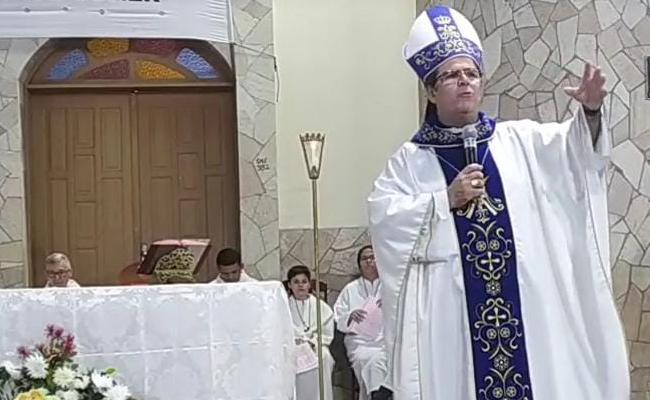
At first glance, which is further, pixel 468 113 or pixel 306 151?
pixel 306 151

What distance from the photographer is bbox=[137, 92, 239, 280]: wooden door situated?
710 centimetres

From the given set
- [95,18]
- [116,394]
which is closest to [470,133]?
[116,394]

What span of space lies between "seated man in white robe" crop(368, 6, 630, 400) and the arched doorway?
Answer: 4543 mm

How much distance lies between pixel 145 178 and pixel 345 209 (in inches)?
56.9

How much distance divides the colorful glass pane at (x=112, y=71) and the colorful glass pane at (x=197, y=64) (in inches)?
14.8

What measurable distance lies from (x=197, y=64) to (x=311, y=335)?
219 cm

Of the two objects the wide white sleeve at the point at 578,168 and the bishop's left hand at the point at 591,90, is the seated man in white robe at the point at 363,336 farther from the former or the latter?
the bishop's left hand at the point at 591,90

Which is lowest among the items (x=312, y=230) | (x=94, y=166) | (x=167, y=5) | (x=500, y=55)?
(x=312, y=230)

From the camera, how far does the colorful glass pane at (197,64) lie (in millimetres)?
7129

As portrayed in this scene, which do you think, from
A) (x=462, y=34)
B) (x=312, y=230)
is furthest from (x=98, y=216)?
(x=462, y=34)

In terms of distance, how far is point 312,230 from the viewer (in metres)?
7.03

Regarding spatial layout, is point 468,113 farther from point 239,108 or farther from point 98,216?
point 98,216

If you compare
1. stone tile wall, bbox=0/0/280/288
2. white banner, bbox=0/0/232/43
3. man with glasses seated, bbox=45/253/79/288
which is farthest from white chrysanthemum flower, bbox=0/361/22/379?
stone tile wall, bbox=0/0/280/288

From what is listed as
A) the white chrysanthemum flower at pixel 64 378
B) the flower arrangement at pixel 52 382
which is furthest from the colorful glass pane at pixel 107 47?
the white chrysanthemum flower at pixel 64 378
